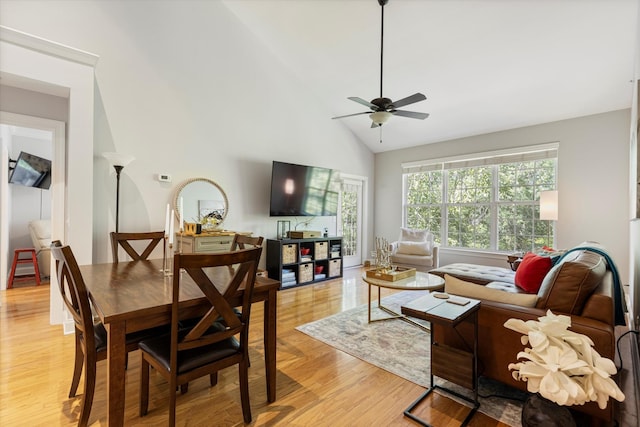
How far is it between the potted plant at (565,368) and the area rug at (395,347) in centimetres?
89

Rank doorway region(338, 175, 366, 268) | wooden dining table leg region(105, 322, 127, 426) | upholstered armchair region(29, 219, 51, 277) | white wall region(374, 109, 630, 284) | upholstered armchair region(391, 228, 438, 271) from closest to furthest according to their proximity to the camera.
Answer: wooden dining table leg region(105, 322, 127, 426)
white wall region(374, 109, 630, 284)
upholstered armchair region(29, 219, 51, 277)
upholstered armchair region(391, 228, 438, 271)
doorway region(338, 175, 366, 268)

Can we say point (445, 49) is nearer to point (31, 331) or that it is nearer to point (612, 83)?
point (612, 83)

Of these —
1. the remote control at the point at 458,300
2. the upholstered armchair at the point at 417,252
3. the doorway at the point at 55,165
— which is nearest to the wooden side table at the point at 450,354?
the remote control at the point at 458,300

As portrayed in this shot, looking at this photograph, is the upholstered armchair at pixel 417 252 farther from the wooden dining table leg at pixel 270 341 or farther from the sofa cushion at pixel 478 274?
the wooden dining table leg at pixel 270 341

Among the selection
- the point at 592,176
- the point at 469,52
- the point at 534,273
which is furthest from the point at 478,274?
the point at 469,52

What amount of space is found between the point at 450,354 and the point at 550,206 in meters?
3.44

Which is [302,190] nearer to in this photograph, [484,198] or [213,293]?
[484,198]

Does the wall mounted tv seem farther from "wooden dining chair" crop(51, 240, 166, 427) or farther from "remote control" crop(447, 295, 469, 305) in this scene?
"remote control" crop(447, 295, 469, 305)

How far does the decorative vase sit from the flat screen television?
7.03 meters

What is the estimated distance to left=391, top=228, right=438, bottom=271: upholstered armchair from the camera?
5.07 metres

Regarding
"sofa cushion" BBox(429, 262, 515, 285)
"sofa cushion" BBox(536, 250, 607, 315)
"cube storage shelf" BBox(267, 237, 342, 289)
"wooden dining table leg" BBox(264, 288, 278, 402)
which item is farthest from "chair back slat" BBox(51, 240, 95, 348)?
"sofa cushion" BBox(429, 262, 515, 285)

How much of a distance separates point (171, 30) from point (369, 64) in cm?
269

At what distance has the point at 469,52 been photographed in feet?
12.5

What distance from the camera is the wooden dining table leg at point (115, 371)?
1.32 meters
